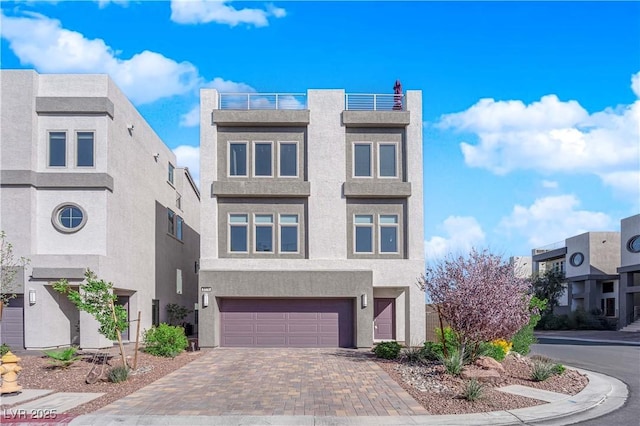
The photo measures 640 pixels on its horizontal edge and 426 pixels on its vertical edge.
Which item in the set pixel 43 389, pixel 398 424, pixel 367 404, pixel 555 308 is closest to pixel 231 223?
pixel 43 389

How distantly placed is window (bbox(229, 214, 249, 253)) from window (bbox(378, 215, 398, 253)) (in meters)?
5.58

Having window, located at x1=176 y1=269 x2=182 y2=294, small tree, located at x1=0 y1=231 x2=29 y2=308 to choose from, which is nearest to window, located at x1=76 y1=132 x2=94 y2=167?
small tree, located at x1=0 y1=231 x2=29 y2=308

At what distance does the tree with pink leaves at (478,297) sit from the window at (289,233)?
29.6ft

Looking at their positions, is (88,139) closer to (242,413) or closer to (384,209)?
(384,209)

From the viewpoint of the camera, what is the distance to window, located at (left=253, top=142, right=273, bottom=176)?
81.4 feet

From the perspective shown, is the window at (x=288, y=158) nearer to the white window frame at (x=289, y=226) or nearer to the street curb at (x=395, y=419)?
the white window frame at (x=289, y=226)

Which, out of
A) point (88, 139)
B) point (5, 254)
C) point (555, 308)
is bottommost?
point (555, 308)

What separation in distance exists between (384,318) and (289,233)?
5.77 metres

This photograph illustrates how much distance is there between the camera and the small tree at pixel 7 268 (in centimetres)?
1888

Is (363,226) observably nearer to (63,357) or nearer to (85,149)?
(85,149)

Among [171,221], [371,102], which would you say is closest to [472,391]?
[371,102]

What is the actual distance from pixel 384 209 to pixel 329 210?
7.57ft

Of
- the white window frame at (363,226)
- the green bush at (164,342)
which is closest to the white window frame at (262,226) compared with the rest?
the white window frame at (363,226)

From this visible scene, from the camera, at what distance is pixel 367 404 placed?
494 inches
